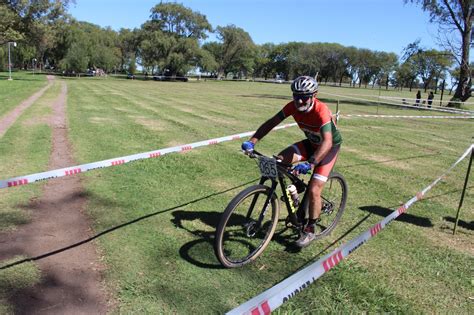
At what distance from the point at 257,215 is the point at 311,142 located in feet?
4.07

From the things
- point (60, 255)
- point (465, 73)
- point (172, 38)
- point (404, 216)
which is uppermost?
point (172, 38)

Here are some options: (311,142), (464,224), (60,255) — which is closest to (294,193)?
(311,142)

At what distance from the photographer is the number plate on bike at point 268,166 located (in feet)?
14.2

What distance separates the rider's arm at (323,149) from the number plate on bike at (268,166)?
45 centimetres

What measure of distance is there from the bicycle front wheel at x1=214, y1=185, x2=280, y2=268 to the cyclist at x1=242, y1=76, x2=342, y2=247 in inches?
18.2

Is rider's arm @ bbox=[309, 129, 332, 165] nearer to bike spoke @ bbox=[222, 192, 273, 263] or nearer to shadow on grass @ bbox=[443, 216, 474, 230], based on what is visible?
bike spoke @ bbox=[222, 192, 273, 263]

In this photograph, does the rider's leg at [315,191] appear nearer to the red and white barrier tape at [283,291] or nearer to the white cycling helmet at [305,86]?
the white cycling helmet at [305,86]

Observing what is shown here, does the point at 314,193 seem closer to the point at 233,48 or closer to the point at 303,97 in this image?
the point at 303,97

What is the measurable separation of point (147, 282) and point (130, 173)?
160 inches

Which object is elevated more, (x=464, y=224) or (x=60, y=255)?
(x=464, y=224)

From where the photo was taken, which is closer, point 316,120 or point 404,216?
point 316,120

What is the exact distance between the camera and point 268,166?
4371 millimetres

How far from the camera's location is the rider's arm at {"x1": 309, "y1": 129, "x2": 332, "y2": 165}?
14.6 feet

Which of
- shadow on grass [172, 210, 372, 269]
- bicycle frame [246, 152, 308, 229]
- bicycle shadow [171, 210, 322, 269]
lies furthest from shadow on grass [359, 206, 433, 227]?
bicycle frame [246, 152, 308, 229]
